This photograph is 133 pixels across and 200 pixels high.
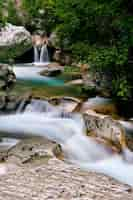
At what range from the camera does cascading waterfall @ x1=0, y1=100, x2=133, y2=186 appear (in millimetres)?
7371

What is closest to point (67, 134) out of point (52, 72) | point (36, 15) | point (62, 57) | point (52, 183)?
point (52, 183)

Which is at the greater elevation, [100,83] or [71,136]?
[100,83]

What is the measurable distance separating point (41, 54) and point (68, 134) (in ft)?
31.1

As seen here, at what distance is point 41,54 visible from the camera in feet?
58.1

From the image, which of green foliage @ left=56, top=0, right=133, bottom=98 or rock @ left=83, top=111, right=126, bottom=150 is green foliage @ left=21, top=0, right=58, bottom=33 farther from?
rock @ left=83, top=111, right=126, bottom=150

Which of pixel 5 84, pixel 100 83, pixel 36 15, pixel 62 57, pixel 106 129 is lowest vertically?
pixel 106 129

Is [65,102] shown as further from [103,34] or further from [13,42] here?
[13,42]

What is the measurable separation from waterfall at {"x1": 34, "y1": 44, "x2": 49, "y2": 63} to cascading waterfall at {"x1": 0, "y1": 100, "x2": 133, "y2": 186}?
24.4 feet

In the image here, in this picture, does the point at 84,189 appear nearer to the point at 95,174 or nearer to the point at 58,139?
the point at 95,174

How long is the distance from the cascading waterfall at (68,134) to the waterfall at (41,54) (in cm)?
743

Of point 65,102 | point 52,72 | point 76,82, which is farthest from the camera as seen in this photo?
point 52,72

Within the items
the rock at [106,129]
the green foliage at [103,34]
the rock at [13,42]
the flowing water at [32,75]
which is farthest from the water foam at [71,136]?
the rock at [13,42]

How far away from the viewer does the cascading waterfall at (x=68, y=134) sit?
24.2 feet

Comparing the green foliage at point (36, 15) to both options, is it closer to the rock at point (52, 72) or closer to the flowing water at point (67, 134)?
the rock at point (52, 72)
